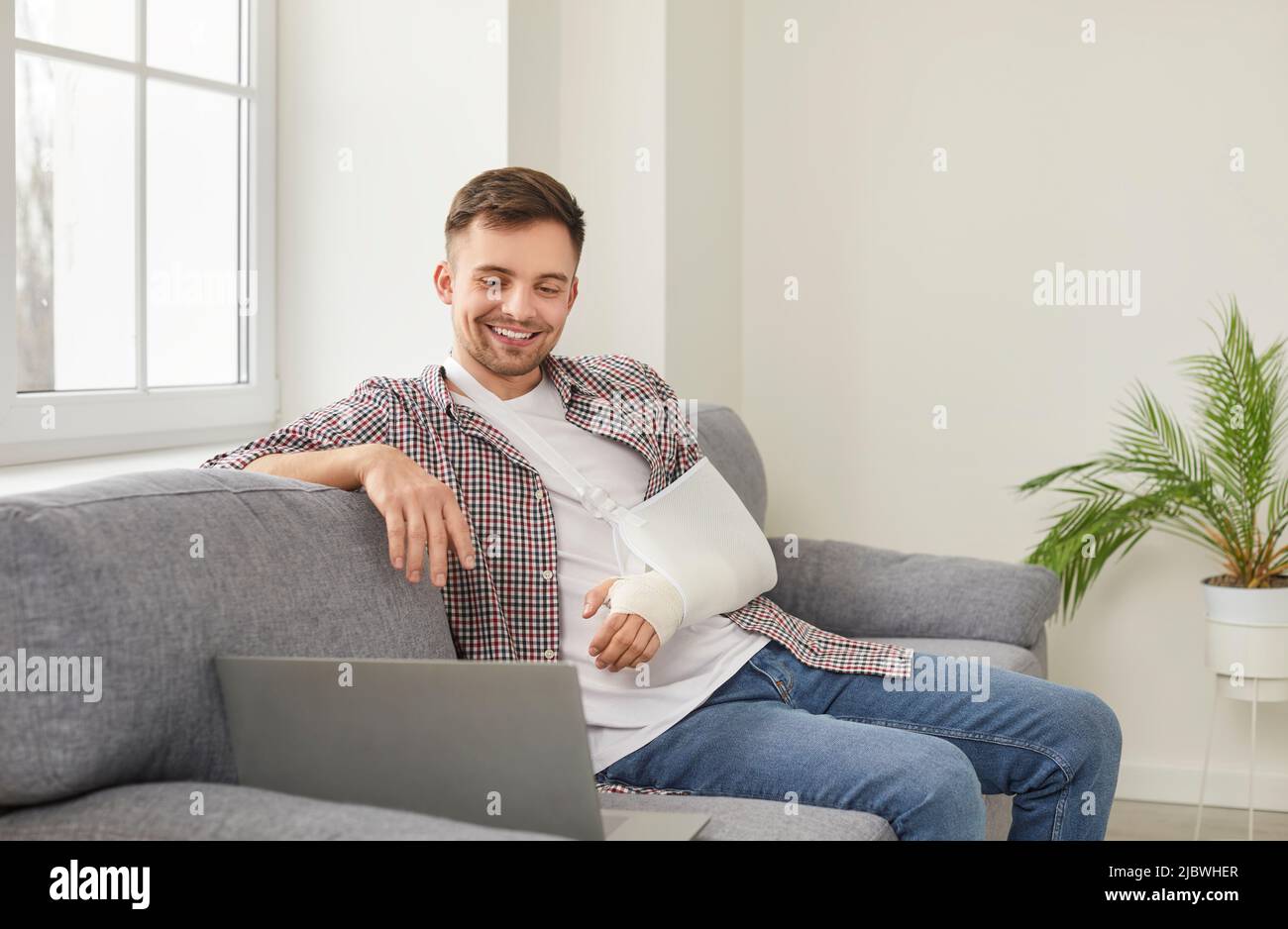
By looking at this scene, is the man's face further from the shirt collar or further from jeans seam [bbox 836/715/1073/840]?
jeans seam [bbox 836/715/1073/840]

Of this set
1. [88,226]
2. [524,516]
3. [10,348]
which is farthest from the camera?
[88,226]

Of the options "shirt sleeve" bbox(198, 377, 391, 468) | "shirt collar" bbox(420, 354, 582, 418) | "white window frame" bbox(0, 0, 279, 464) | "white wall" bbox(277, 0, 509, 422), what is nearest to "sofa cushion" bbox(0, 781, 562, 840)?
"shirt sleeve" bbox(198, 377, 391, 468)

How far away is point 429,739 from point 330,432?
1.97 feet

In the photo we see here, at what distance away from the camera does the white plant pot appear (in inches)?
111

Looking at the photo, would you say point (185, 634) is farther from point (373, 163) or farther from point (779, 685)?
point (373, 163)

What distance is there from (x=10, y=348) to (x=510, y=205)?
35.4 inches

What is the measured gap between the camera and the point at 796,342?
3.44 m

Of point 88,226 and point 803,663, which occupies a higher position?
point 88,226

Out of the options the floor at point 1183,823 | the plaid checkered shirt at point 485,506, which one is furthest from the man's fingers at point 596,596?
the floor at point 1183,823

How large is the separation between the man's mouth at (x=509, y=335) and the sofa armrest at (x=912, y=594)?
87 centimetres

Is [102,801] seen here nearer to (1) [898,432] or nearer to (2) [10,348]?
(2) [10,348]
